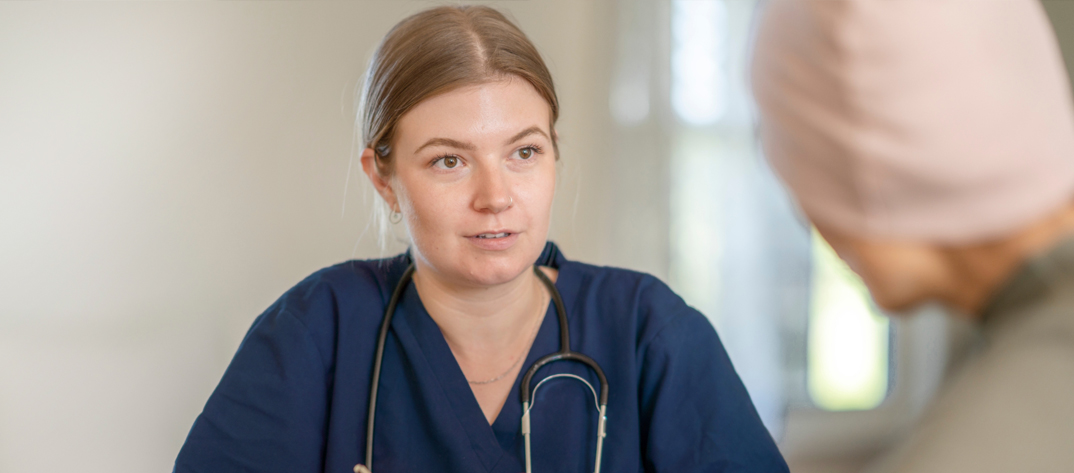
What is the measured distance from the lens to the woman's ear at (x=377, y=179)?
3.76ft

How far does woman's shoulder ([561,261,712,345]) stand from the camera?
1.13 metres

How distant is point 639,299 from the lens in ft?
3.82

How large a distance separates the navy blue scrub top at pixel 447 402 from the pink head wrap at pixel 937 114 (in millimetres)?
656

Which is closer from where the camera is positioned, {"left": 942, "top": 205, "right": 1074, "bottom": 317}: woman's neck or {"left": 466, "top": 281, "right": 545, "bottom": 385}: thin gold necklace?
{"left": 942, "top": 205, "right": 1074, "bottom": 317}: woman's neck

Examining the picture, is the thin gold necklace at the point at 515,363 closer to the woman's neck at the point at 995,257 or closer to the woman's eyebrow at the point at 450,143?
the woman's eyebrow at the point at 450,143

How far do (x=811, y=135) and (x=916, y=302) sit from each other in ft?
0.45

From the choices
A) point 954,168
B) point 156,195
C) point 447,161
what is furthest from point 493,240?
point 156,195

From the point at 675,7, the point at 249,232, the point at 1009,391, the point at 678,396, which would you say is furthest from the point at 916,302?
the point at 675,7

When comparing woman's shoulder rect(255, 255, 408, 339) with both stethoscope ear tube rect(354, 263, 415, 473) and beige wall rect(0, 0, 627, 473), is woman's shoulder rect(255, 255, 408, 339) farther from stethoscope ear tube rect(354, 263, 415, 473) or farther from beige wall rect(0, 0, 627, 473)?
beige wall rect(0, 0, 627, 473)

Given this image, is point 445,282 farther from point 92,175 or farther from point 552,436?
point 92,175

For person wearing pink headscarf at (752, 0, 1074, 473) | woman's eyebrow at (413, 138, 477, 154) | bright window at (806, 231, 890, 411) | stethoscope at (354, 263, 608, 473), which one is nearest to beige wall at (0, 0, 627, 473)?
stethoscope at (354, 263, 608, 473)

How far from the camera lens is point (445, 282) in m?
1.16

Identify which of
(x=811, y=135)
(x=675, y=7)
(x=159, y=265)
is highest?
(x=675, y=7)

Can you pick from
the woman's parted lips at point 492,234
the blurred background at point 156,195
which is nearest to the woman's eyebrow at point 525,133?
the woman's parted lips at point 492,234
